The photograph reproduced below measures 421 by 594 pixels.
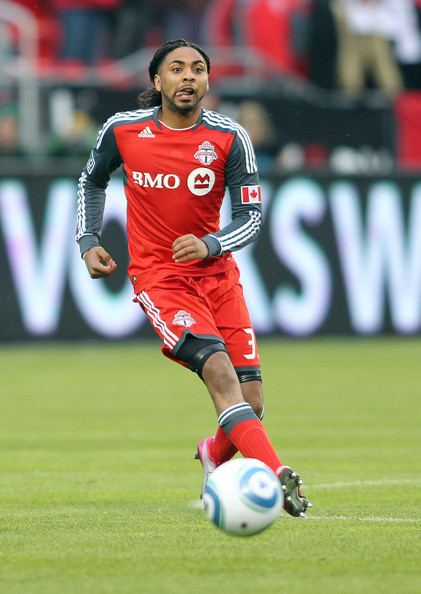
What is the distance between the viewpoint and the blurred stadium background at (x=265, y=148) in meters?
18.4

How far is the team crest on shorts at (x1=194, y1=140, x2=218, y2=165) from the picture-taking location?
7809 millimetres

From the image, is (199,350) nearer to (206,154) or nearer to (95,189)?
(206,154)

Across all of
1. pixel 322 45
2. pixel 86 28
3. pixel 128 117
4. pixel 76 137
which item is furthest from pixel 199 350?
pixel 322 45

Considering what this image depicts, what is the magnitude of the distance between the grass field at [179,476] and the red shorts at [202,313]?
0.91 metres

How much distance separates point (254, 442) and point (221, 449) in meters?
1.16

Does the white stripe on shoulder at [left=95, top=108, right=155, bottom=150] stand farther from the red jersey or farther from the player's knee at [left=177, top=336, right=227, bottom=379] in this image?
the player's knee at [left=177, top=336, right=227, bottom=379]

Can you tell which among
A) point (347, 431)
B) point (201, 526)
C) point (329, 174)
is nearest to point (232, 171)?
point (201, 526)

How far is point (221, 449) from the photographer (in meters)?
8.33

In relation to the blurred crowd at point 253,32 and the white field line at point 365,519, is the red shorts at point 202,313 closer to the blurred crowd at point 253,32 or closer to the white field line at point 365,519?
the white field line at point 365,519

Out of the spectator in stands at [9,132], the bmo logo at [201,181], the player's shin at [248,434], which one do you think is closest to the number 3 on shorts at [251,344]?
the player's shin at [248,434]

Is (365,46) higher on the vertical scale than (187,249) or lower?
lower

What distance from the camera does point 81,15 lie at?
2077cm

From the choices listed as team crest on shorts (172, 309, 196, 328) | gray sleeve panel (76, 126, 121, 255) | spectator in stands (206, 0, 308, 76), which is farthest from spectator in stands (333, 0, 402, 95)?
team crest on shorts (172, 309, 196, 328)

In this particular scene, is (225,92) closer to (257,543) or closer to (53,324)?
(53,324)
